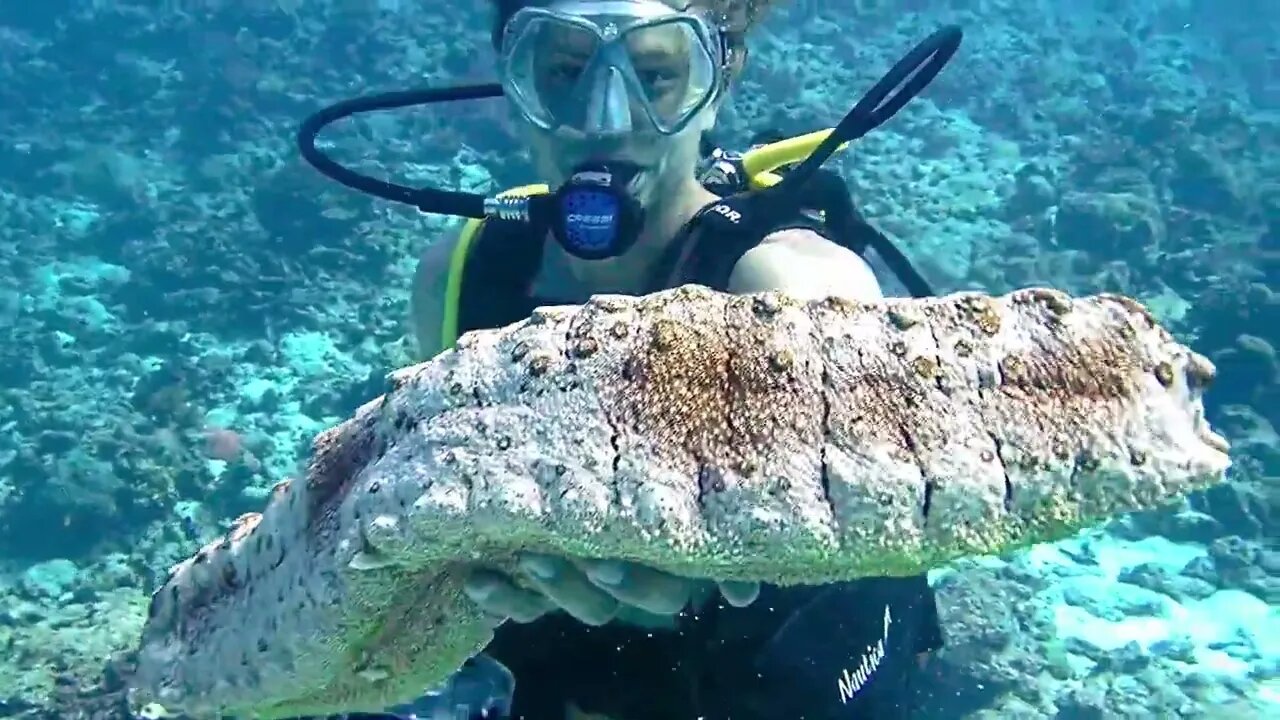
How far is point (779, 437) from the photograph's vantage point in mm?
1142

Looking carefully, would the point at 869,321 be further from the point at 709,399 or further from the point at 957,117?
the point at 957,117

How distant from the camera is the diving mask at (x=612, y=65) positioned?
2.28m

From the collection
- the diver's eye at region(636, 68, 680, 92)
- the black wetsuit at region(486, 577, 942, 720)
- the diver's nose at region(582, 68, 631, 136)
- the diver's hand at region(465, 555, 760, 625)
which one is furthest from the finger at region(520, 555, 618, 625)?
the diver's eye at region(636, 68, 680, 92)

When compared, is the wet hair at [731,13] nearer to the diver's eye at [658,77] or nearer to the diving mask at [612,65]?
the diving mask at [612,65]

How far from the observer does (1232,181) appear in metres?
10.6

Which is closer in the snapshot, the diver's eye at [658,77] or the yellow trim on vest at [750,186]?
the diver's eye at [658,77]

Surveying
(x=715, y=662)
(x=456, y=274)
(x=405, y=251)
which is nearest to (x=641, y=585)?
(x=715, y=662)

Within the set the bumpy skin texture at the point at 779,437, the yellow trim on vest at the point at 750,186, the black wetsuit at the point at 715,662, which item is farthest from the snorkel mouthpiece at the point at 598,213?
the bumpy skin texture at the point at 779,437

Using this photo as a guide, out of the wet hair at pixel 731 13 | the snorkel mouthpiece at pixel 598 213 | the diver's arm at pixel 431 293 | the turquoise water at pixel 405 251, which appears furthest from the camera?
the turquoise water at pixel 405 251

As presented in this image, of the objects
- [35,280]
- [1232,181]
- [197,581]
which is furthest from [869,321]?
[1232,181]

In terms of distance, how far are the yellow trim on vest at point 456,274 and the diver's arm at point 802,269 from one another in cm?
87

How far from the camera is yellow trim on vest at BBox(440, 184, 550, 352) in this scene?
280cm

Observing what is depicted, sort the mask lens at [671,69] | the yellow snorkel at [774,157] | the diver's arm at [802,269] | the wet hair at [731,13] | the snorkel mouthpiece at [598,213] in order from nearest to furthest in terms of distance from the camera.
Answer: the diver's arm at [802,269] < the snorkel mouthpiece at [598,213] < the mask lens at [671,69] < the wet hair at [731,13] < the yellow snorkel at [774,157]

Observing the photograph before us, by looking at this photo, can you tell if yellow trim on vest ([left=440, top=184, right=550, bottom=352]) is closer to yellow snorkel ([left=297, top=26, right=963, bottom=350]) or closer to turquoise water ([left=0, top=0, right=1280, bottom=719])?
yellow snorkel ([left=297, top=26, right=963, bottom=350])
